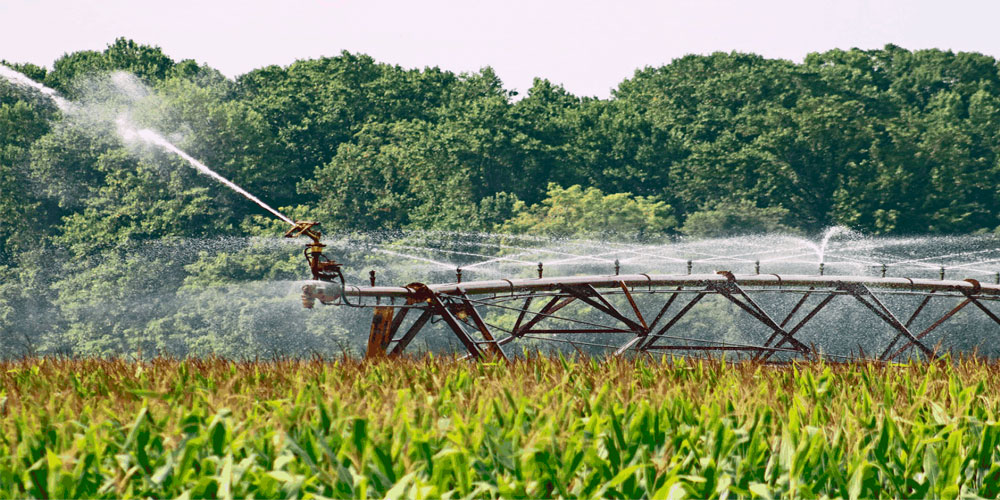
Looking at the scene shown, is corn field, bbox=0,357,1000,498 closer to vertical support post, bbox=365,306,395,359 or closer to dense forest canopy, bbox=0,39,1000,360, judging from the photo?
vertical support post, bbox=365,306,395,359

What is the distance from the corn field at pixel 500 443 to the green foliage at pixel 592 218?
53369mm

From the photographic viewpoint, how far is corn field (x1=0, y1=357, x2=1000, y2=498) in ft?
18.4

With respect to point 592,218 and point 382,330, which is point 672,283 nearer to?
point 382,330

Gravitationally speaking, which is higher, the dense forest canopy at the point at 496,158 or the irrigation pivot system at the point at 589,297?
the dense forest canopy at the point at 496,158

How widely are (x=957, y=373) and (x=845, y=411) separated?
114 inches

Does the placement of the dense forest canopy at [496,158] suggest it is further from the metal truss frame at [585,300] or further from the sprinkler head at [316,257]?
the sprinkler head at [316,257]

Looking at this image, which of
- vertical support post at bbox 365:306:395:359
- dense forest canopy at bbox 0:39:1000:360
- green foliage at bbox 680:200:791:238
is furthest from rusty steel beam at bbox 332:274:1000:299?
green foliage at bbox 680:200:791:238

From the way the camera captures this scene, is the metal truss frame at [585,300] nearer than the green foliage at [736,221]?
Yes

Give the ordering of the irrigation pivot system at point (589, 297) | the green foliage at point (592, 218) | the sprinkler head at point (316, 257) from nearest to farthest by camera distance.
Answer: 1. the sprinkler head at point (316, 257)
2. the irrigation pivot system at point (589, 297)
3. the green foliage at point (592, 218)

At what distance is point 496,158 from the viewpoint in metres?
71.4

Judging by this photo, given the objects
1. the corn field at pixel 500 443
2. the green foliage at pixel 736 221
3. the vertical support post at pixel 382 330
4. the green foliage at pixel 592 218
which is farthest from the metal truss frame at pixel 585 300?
the green foliage at pixel 736 221

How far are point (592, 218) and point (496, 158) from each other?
11554 mm

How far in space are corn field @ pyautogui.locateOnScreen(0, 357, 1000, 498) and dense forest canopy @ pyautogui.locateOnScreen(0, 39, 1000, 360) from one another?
5390 centimetres

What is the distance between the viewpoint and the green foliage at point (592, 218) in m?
61.5
